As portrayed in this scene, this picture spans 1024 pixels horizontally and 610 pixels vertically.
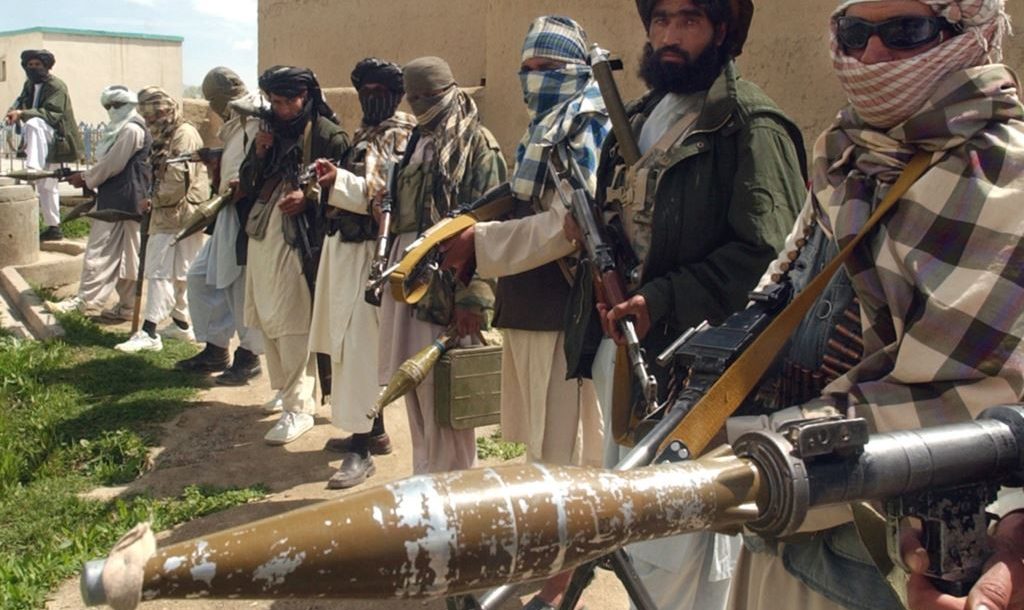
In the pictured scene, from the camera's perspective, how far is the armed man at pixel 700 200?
8.47ft

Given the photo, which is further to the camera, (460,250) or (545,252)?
(460,250)

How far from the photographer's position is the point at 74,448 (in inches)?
219

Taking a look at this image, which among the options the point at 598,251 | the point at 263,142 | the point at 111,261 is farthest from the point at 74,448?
the point at 598,251

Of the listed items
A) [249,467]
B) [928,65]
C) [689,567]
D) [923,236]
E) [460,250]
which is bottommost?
[249,467]

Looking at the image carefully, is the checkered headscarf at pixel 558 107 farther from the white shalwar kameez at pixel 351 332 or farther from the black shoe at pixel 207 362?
the black shoe at pixel 207 362

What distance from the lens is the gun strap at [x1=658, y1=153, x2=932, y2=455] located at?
4.98ft

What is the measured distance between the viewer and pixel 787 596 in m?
1.81

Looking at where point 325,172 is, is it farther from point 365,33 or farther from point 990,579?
point 365,33

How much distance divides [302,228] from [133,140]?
136 inches

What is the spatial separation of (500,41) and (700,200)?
5255mm

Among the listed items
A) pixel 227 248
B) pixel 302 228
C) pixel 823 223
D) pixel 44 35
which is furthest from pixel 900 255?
pixel 44 35

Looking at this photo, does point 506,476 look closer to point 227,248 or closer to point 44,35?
point 227,248

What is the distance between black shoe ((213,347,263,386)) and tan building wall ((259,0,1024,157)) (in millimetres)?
2462

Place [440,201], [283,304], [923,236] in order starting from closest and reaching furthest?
[923,236]
[440,201]
[283,304]
